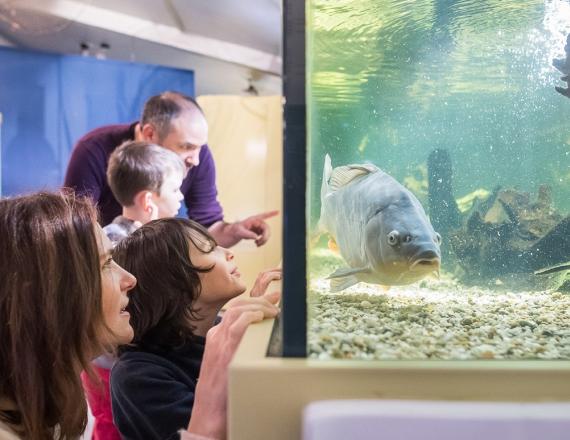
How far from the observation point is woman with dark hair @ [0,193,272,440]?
83cm

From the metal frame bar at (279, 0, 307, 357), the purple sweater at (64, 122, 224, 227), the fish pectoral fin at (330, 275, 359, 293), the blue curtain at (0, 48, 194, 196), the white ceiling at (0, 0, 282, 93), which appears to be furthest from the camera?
the white ceiling at (0, 0, 282, 93)

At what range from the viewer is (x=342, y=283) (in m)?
0.71

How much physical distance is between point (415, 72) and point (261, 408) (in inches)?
17.4

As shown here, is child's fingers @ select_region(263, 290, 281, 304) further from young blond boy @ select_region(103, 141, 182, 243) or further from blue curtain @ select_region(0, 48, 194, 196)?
blue curtain @ select_region(0, 48, 194, 196)

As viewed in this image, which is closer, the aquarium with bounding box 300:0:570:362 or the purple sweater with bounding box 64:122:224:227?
the aquarium with bounding box 300:0:570:362

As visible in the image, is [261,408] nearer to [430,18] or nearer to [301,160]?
[301,160]

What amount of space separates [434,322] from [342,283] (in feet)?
0.38

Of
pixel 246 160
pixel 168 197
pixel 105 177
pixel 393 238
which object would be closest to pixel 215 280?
pixel 393 238

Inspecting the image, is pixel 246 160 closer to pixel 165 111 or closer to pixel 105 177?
pixel 165 111

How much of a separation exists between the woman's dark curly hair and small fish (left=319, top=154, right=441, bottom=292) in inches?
15.5

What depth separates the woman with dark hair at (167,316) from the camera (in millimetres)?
908

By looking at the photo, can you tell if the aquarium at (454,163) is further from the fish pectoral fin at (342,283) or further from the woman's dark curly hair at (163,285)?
the woman's dark curly hair at (163,285)

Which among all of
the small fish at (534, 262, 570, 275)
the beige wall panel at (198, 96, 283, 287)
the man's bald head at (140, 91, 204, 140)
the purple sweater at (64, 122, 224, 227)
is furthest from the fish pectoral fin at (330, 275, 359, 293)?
the beige wall panel at (198, 96, 283, 287)

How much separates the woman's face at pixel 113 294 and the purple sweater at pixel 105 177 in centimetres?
117
